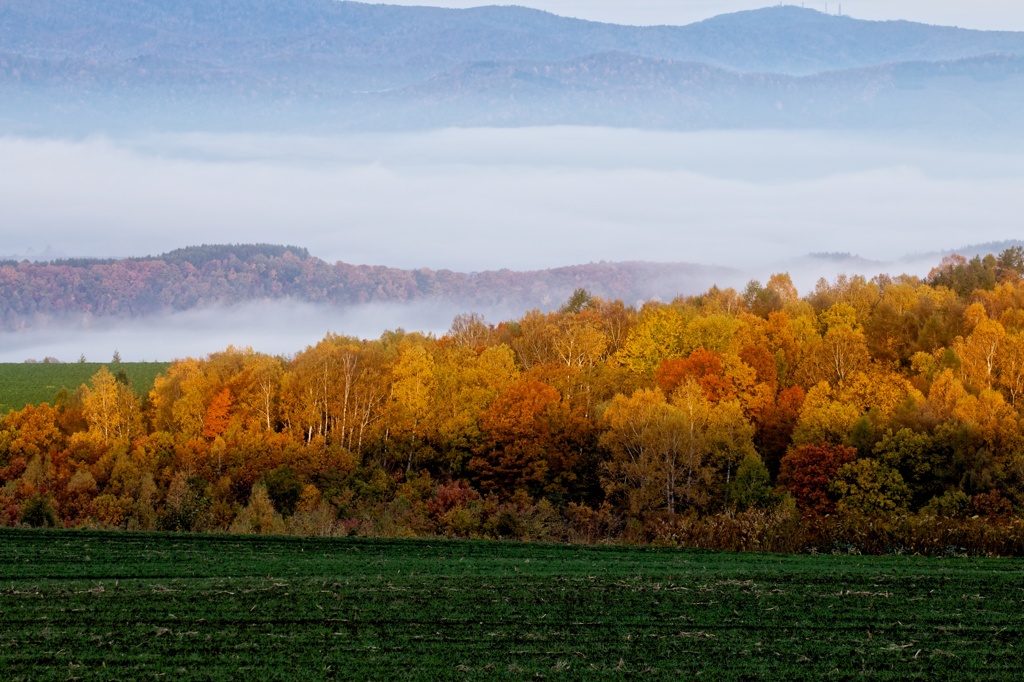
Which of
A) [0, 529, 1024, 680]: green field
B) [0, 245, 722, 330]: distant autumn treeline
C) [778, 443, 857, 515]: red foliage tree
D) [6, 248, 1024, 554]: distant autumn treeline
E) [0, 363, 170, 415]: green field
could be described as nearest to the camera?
[0, 529, 1024, 680]: green field

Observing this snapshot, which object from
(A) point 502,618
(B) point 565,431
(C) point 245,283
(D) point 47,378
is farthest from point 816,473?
(C) point 245,283

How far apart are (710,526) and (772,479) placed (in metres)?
27.7

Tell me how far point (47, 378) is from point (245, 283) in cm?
4672

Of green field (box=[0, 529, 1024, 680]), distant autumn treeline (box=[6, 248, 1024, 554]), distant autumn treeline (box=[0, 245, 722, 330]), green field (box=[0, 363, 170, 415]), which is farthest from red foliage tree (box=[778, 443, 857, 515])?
distant autumn treeline (box=[0, 245, 722, 330])

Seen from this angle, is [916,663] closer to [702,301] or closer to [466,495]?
[466,495]

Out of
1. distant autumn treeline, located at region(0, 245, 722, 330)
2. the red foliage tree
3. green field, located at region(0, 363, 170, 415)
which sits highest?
distant autumn treeline, located at region(0, 245, 722, 330)

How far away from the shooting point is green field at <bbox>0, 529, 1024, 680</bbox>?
19.2 meters

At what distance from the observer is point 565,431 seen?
65.2 metres

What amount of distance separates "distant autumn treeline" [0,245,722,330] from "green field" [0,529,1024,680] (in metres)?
114

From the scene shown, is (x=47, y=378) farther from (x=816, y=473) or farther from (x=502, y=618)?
(x=502, y=618)

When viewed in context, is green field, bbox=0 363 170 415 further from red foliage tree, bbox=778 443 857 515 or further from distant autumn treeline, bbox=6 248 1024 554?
red foliage tree, bbox=778 443 857 515

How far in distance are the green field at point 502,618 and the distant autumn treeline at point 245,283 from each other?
114 meters

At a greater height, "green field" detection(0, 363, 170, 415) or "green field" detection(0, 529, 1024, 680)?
"green field" detection(0, 363, 170, 415)

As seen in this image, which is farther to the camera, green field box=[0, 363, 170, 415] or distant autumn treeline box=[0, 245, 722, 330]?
distant autumn treeline box=[0, 245, 722, 330]
